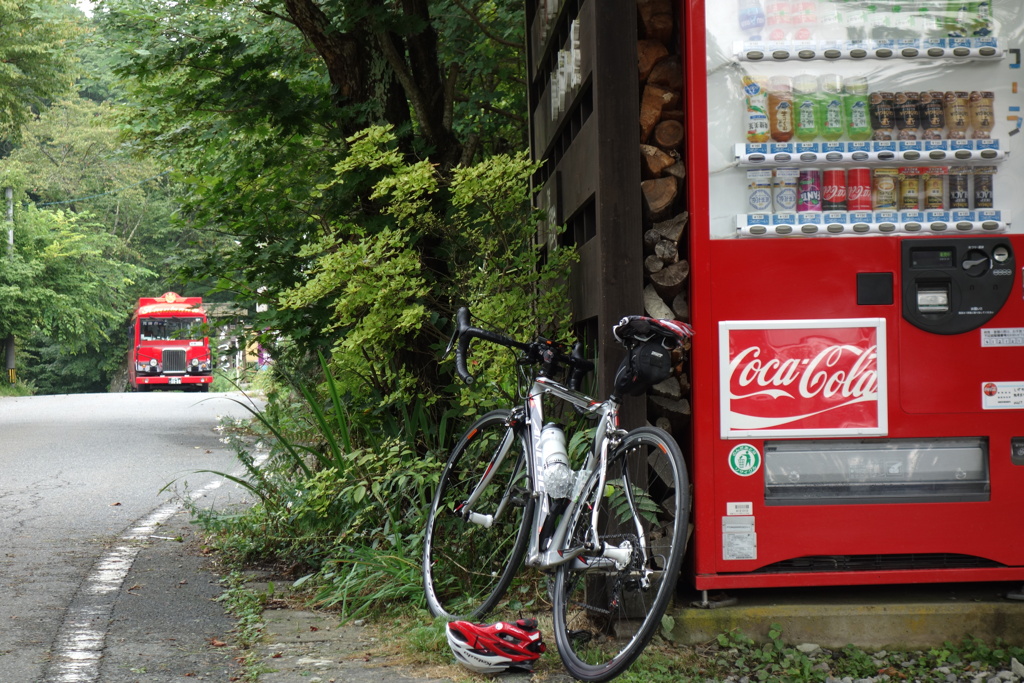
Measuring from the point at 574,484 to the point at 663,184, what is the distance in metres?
1.28

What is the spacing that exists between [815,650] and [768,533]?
18.2 inches

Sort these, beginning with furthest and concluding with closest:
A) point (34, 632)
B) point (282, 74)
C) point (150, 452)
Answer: point (150, 452), point (282, 74), point (34, 632)

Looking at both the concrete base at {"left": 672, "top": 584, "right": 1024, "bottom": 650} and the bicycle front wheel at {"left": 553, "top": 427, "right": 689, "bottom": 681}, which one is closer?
the bicycle front wheel at {"left": 553, "top": 427, "right": 689, "bottom": 681}

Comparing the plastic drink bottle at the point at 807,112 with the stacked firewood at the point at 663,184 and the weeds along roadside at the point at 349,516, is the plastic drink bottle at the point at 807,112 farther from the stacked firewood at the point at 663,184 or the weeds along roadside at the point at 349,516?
the weeds along roadside at the point at 349,516

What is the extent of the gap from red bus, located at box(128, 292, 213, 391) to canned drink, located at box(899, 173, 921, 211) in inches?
1406

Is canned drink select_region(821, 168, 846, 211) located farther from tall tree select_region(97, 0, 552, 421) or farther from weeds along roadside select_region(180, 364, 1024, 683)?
weeds along roadside select_region(180, 364, 1024, 683)

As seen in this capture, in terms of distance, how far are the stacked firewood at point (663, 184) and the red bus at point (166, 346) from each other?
35.2 m

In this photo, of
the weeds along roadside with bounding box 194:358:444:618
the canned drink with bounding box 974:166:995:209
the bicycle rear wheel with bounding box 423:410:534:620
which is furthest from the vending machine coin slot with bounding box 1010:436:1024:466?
the weeds along roadside with bounding box 194:358:444:618

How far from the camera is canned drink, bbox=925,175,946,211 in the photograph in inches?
162

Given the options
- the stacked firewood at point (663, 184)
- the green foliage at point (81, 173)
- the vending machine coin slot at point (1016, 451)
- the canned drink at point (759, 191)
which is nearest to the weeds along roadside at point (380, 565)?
the vending machine coin slot at point (1016, 451)

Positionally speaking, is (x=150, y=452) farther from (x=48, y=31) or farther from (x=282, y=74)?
(x=48, y=31)

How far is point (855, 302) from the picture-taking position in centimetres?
411

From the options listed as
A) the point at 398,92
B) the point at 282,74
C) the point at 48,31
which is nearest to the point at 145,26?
the point at 282,74

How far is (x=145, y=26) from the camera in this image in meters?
8.97
